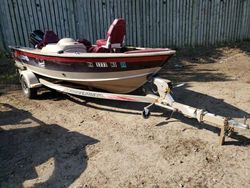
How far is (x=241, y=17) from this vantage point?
43.3 ft

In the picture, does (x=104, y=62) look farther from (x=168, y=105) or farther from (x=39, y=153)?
(x=39, y=153)

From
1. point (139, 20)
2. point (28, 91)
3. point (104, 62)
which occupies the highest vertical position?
point (139, 20)

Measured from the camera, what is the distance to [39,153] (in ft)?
14.7

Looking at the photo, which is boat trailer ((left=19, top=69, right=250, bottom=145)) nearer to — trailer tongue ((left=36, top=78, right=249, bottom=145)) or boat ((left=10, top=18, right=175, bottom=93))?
trailer tongue ((left=36, top=78, right=249, bottom=145))

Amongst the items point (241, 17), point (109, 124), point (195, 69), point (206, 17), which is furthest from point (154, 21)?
point (109, 124)

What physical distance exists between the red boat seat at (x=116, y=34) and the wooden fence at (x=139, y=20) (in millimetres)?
4694

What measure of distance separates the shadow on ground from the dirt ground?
0.04ft

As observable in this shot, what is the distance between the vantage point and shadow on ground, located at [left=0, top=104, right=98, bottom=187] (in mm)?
3836

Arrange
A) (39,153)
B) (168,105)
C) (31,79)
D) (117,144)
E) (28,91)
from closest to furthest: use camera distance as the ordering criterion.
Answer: (39,153), (117,144), (168,105), (31,79), (28,91)

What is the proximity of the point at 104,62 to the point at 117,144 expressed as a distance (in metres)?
1.65

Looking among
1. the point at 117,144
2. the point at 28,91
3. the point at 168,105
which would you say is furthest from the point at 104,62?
the point at 28,91

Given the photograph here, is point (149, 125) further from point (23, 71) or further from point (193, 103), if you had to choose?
point (23, 71)

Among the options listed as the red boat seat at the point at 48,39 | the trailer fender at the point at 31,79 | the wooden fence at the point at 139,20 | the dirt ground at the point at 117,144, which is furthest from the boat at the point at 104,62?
the wooden fence at the point at 139,20

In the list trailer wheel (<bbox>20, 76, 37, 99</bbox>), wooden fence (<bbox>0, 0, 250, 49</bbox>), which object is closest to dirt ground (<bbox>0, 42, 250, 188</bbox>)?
trailer wheel (<bbox>20, 76, 37, 99</bbox>)
